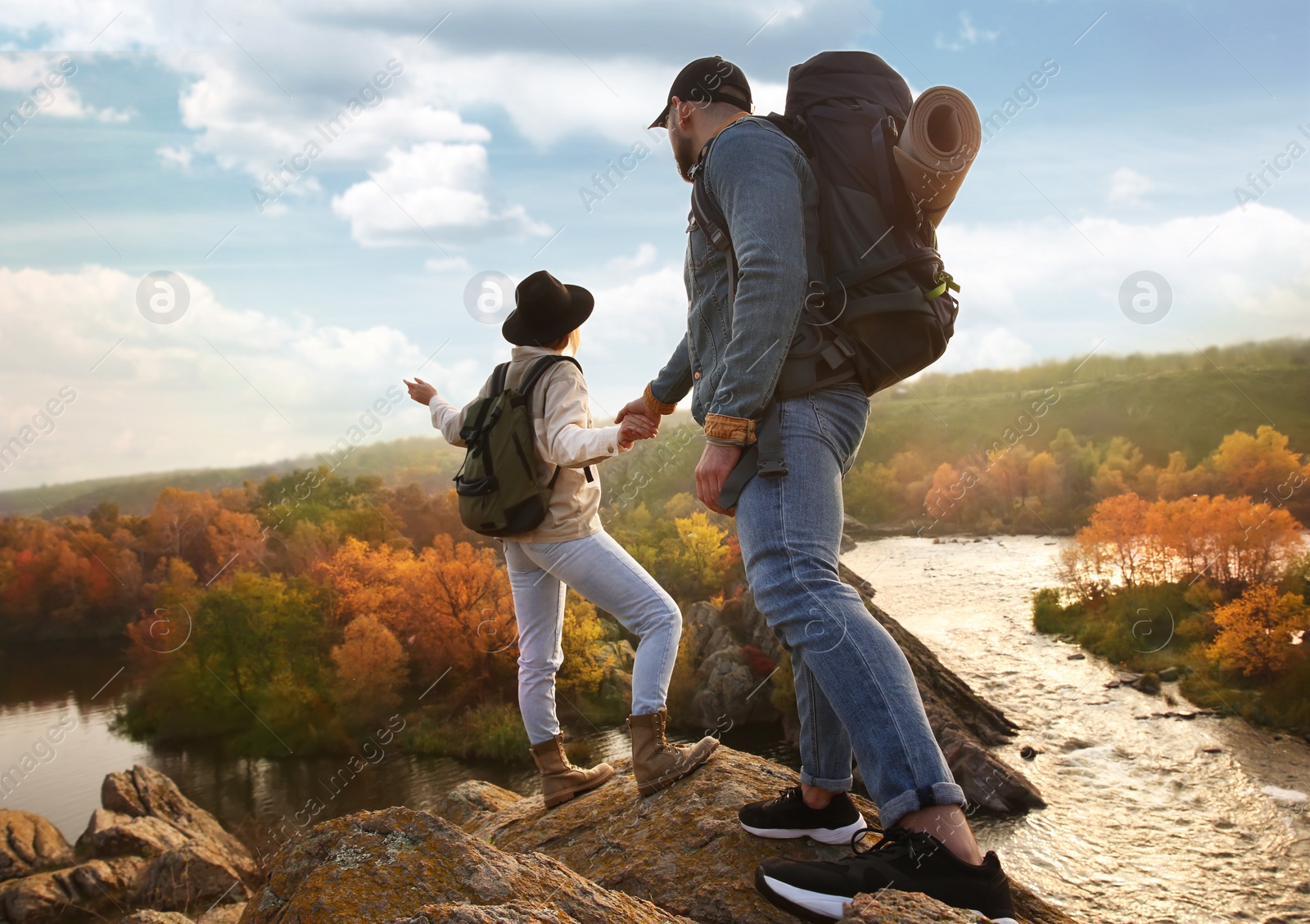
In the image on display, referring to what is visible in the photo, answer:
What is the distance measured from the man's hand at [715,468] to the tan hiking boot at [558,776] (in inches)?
69.7

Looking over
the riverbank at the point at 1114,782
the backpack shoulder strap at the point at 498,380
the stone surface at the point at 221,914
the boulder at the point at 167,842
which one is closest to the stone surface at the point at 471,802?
the backpack shoulder strap at the point at 498,380

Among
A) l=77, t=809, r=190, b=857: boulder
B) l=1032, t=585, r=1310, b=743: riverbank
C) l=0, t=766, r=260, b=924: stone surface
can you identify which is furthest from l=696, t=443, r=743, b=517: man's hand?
l=1032, t=585, r=1310, b=743: riverbank

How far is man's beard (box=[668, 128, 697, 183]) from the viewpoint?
2.35 meters

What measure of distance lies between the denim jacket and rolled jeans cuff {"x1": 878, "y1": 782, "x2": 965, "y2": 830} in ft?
2.79

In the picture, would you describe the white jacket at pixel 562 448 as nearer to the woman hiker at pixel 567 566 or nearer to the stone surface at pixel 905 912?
the woman hiker at pixel 567 566

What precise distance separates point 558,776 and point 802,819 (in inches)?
51.8

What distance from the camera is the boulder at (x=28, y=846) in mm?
24625

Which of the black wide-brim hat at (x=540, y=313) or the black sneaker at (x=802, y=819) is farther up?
the black wide-brim hat at (x=540, y=313)

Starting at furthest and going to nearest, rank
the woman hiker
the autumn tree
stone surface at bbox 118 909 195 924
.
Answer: the autumn tree
stone surface at bbox 118 909 195 924
the woman hiker

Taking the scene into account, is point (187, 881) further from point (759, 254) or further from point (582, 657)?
point (759, 254)

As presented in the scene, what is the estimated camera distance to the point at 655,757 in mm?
3035

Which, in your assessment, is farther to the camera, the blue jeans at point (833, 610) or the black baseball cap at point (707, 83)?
the black baseball cap at point (707, 83)

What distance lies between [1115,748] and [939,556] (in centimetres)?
1575

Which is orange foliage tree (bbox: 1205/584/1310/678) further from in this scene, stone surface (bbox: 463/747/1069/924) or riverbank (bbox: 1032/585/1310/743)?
stone surface (bbox: 463/747/1069/924)
